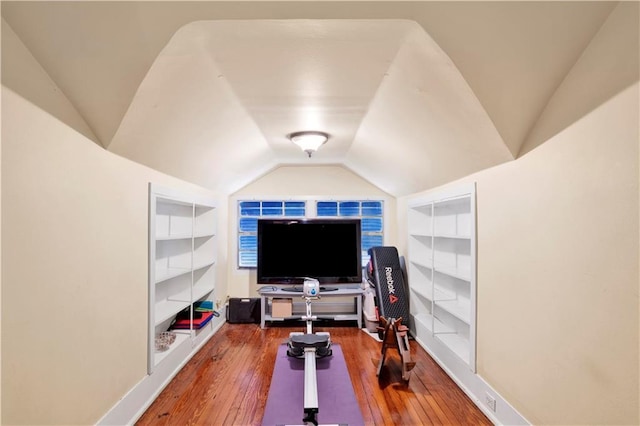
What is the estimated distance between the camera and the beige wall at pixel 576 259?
50.3 inches

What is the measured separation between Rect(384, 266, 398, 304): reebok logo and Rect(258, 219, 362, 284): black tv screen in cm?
64

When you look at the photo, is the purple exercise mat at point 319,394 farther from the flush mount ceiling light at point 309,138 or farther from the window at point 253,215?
the flush mount ceiling light at point 309,138

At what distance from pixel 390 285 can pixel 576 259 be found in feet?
8.89

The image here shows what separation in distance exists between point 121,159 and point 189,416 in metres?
1.96

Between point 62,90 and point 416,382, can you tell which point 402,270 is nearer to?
Answer: point 416,382

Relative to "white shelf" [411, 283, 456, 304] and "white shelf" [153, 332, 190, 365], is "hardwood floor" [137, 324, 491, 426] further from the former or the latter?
"white shelf" [411, 283, 456, 304]

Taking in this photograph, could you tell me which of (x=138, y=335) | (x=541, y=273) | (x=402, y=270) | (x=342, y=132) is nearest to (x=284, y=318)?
(x=402, y=270)

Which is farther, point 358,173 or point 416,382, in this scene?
point 358,173

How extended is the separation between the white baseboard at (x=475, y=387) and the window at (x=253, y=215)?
2742 mm

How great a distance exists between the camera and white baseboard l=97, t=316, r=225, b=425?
2.05 m

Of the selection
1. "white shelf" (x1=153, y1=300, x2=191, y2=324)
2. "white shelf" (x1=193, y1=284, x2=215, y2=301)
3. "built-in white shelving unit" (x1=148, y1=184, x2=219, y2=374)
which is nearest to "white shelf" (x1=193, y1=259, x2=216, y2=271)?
"built-in white shelving unit" (x1=148, y1=184, x2=219, y2=374)

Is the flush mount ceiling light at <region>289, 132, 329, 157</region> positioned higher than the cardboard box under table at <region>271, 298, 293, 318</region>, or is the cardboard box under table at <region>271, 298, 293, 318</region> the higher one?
the flush mount ceiling light at <region>289, 132, 329, 157</region>

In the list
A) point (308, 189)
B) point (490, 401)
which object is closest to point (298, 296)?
point (308, 189)

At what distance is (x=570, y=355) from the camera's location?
1564 mm
